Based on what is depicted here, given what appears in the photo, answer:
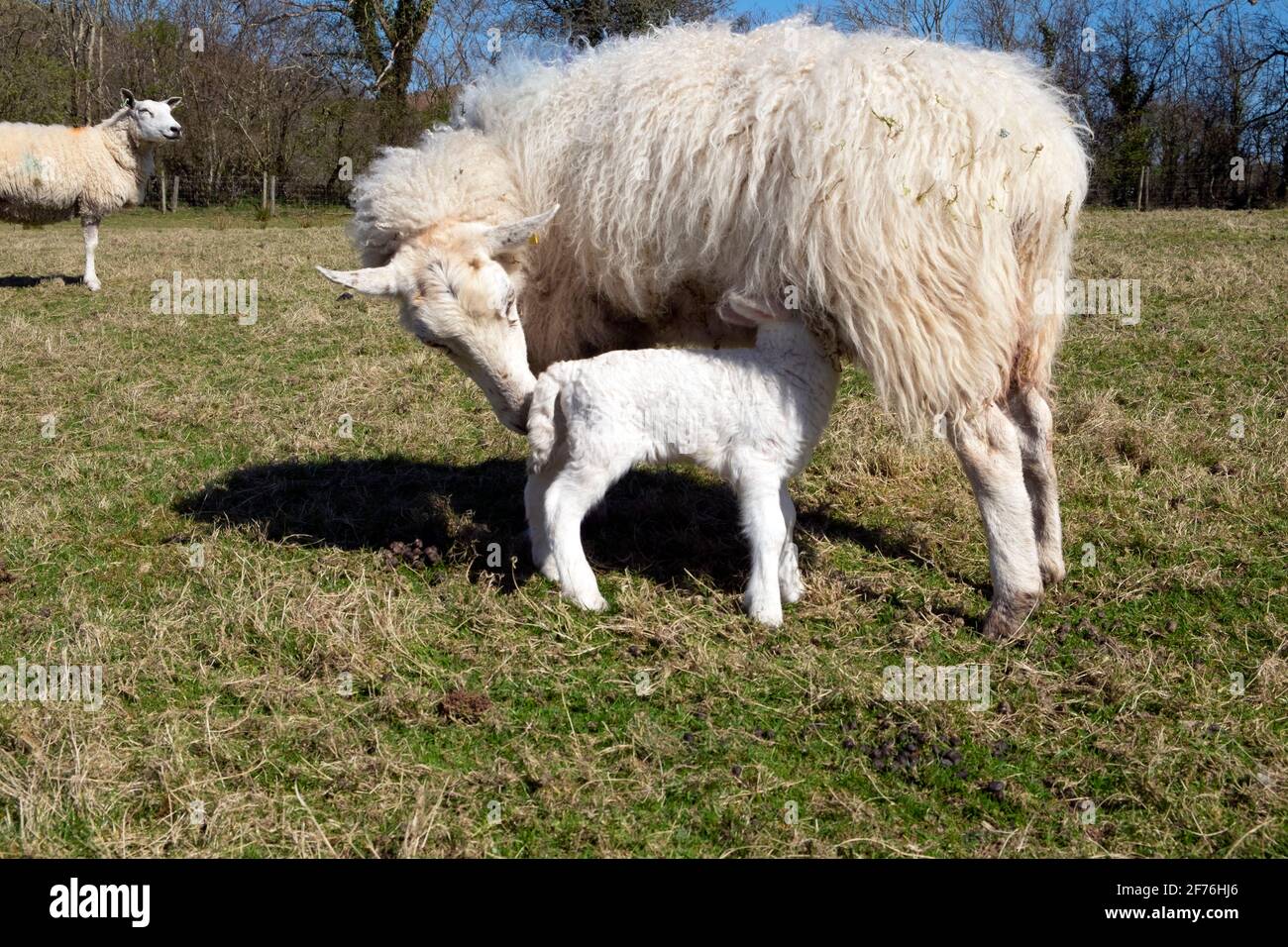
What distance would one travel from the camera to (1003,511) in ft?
13.0

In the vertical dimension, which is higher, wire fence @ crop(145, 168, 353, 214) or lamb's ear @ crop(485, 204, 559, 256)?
wire fence @ crop(145, 168, 353, 214)

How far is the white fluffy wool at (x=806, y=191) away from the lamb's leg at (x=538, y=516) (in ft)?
2.40

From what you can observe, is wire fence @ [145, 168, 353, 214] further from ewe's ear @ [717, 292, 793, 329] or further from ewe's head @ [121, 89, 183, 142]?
ewe's ear @ [717, 292, 793, 329]

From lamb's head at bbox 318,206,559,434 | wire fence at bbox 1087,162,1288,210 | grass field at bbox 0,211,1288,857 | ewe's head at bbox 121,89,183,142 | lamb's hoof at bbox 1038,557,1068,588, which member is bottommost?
grass field at bbox 0,211,1288,857

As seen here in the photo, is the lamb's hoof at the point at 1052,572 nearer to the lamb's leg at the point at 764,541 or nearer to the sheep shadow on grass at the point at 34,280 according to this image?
the lamb's leg at the point at 764,541

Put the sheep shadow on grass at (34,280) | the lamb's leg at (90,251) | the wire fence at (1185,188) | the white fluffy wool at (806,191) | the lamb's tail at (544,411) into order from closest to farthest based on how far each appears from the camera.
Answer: the white fluffy wool at (806,191) → the lamb's tail at (544,411) → the lamb's leg at (90,251) → the sheep shadow on grass at (34,280) → the wire fence at (1185,188)

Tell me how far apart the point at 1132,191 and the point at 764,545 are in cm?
2565

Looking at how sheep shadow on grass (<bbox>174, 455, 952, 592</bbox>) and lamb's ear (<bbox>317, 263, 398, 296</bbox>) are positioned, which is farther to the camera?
sheep shadow on grass (<bbox>174, 455, 952, 592</bbox>)

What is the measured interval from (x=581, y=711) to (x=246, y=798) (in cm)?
102

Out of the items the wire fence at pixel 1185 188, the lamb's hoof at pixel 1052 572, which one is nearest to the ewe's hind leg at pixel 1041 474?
the lamb's hoof at pixel 1052 572

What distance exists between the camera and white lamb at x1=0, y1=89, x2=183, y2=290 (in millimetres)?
12844

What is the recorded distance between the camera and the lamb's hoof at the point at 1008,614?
12.9 ft

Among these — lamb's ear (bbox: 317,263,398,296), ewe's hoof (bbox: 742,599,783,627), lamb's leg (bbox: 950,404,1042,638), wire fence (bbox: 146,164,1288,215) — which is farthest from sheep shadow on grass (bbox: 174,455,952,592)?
wire fence (bbox: 146,164,1288,215)
